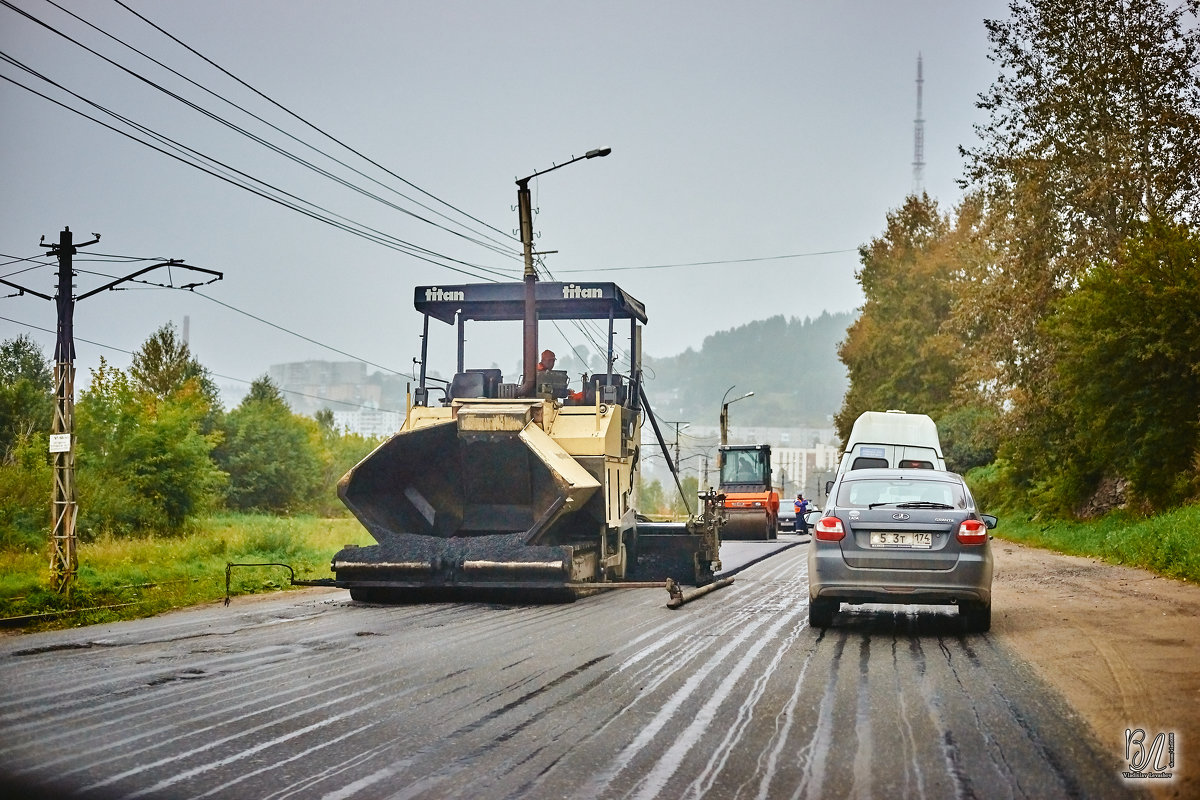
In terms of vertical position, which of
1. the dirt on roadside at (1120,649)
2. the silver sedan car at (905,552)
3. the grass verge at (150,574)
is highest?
the silver sedan car at (905,552)

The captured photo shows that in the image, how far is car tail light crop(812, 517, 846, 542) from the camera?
41.0 feet

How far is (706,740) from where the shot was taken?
7105 mm

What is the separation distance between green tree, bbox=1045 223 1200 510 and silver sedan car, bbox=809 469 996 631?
16738 mm

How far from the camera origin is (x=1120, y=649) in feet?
36.8

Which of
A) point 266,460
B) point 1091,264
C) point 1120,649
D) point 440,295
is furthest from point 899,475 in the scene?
point 266,460

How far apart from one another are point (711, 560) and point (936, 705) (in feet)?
42.3

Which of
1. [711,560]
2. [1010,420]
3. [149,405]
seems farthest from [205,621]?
[149,405]

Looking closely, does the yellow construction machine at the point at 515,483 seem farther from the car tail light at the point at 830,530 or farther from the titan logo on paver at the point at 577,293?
the car tail light at the point at 830,530

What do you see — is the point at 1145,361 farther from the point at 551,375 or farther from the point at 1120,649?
the point at 1120,649

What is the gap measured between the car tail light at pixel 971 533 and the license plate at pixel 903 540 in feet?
0.98

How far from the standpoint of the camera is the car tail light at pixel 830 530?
1250 cm

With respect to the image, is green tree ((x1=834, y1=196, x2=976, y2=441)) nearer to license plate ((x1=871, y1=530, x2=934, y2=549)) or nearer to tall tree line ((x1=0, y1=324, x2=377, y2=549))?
tall tree line ((x1=0, y1=324, x2=377, y2=549))
